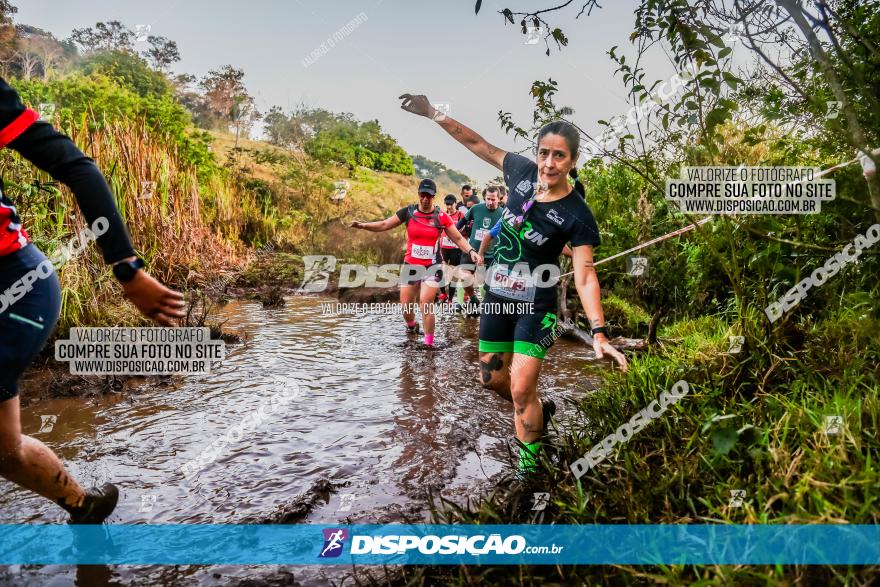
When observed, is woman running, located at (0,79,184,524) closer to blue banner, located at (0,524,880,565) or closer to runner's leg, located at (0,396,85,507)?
runner's leg, located at (0,396,85,507)

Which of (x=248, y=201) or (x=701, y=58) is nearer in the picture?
(x=701, y=58)

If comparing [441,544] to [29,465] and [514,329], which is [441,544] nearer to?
[514,329]

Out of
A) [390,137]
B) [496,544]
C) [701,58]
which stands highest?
[390,137]

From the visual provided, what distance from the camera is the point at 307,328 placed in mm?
8945

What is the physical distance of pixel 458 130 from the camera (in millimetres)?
4223

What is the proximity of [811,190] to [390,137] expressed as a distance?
25.0 metres

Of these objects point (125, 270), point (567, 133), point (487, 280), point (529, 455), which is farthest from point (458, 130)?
point (125, 270)

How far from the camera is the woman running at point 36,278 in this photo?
2100mm

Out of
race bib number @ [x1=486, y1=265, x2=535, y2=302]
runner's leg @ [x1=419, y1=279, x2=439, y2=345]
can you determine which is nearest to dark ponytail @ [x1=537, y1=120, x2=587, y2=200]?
race bib number @ [x1=486, y1=265, x2=535, y2=302]

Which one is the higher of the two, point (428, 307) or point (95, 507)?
point (428, 307)

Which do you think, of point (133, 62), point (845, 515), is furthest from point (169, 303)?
point (133, 62)

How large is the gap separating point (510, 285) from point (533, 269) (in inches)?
7.4

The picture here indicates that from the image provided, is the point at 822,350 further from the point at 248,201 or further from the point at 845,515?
the point at 248,201

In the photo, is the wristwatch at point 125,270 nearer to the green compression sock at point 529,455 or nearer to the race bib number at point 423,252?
the green compression sock at point 529,455
